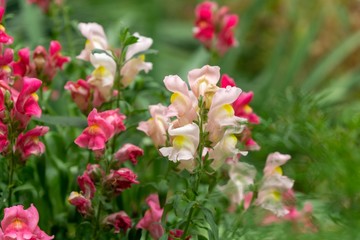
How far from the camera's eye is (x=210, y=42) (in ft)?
3.90

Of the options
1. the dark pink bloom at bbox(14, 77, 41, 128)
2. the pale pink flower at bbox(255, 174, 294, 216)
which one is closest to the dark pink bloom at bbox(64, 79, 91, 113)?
the dark pink bloom at bbox(14, 77, 41, 128)

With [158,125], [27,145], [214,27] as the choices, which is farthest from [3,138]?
[214,27]

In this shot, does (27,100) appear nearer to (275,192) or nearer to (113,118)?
(113,118)

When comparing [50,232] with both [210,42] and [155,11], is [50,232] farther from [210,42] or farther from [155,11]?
[155,11]

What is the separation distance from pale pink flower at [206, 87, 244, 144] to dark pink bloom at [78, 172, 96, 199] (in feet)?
0.42

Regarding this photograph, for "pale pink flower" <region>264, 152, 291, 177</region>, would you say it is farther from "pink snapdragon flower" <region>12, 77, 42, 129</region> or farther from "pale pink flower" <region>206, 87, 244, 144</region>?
"pink snapdragon flower" <region>12, 77, 42, 129</region>

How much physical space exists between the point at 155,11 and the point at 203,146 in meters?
1.40

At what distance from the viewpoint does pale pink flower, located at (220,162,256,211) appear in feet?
2.77

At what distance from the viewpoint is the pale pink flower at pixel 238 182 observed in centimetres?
84

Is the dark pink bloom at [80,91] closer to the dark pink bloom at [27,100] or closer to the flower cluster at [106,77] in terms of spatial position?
the flower cluster at [106,77]

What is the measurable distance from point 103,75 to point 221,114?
19cm

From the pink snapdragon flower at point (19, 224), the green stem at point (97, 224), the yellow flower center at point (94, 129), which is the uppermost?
the yellow flower center at point (94, 129)

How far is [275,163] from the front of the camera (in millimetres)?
834

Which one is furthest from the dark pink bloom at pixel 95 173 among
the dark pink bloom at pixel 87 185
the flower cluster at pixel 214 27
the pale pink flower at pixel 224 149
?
the flower cluster at pixel 214 27
